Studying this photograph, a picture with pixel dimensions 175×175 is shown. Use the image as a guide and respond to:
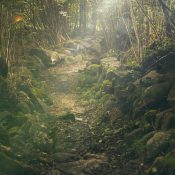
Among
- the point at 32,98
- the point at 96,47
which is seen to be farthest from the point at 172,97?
the point at 96,47

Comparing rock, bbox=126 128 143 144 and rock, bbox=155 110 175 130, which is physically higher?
rock, bbox=155 110 175 130

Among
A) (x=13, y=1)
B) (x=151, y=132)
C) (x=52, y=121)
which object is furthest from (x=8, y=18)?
(x=151, y=132)

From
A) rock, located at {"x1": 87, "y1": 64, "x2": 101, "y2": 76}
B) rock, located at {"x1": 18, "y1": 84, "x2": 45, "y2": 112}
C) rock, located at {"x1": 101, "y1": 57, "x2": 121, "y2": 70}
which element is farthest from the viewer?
rock, located at {"x1": 87, "y1": 64, "x2": 101, "y2": 76}

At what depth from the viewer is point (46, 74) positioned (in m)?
13.1

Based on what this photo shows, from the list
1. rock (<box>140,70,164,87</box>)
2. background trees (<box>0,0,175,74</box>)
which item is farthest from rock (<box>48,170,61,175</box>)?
background trees (<box>0,0,175,74</box>)

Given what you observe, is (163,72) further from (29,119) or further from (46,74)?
(46,74)

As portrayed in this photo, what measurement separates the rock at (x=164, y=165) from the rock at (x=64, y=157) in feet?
4.76

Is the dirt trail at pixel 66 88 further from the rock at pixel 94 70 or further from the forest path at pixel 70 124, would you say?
the rock at pixel 94 70

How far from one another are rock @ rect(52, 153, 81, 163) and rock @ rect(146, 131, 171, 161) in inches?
49.3

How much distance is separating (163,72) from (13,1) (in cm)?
405

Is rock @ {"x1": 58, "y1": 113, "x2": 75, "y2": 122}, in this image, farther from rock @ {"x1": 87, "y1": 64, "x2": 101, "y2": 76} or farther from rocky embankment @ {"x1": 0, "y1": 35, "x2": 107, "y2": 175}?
rock @ {"x1": 87, "y1": 64, "x2": 101, "y2": 76}

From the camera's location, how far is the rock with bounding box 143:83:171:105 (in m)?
6.96

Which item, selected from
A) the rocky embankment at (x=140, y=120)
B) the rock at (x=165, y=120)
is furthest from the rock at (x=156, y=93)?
the rock at (x=165, y=120)

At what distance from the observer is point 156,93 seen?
703cm
